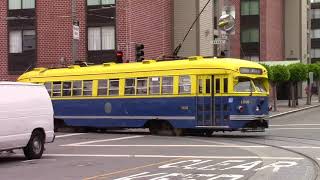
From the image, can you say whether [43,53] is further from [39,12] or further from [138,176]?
[138,176]

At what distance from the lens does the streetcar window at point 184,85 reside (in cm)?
2562

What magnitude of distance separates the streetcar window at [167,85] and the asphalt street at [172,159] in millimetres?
2382

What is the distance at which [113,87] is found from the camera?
28312 mm

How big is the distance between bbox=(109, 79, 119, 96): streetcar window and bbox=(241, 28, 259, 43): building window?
47489 mm

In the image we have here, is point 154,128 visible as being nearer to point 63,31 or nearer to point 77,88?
point 77,88

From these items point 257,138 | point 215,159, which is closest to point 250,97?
point 257,138

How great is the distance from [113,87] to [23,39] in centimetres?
1812

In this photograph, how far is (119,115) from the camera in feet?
91.3

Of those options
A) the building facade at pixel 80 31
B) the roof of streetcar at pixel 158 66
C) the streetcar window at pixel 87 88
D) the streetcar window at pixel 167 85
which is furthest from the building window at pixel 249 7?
the streetcar window at pixel 167 85

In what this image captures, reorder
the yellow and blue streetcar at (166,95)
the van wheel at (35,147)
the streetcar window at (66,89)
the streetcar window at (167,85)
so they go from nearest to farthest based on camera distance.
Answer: the van wheel at (35,147) < the yellow and blue streetcar at (166,95) < the streetcar window at (167,85) < the streetcar window at (66,89)

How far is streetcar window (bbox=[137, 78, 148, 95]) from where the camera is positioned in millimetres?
27114

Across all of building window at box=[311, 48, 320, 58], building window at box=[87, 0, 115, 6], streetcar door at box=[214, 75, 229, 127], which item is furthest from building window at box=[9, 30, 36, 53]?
building window at box=[311, 48, 320, 58]

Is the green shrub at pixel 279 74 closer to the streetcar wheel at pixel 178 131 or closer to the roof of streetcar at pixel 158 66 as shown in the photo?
the roof of streetcar at pixel 158 66

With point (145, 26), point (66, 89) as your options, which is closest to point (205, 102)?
point (66, 89)
